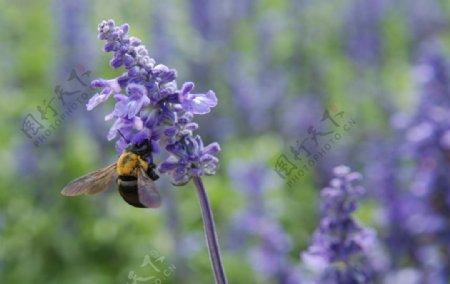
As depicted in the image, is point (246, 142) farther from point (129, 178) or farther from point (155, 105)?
point (155, 105)

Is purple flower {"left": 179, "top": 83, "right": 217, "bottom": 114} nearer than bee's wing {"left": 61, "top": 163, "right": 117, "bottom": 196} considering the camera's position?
Yes

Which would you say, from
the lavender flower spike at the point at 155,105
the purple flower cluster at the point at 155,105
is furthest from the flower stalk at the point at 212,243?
the purple flower cluster at the point at 155,105

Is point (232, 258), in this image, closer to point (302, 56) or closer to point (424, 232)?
point (424, 232)

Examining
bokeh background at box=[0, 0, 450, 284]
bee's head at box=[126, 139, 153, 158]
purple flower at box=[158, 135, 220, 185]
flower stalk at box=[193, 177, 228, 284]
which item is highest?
bokeh background at box=[0, 0, 450, 284]

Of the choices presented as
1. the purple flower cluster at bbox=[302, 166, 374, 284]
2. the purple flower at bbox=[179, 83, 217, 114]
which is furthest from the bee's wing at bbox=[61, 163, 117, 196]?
the purple flower cluster at bbox=[302, 166, 374, 284]

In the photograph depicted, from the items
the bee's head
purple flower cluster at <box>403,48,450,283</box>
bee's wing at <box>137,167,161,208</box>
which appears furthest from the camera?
purple flower cluster at <box>403,48,450,283</box>

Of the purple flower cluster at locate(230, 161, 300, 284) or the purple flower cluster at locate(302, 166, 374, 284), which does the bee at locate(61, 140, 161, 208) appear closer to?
the purple flower cluster at locate(302, 166, 374, 284)

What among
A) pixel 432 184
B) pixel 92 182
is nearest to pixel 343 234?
pixel 92 182
